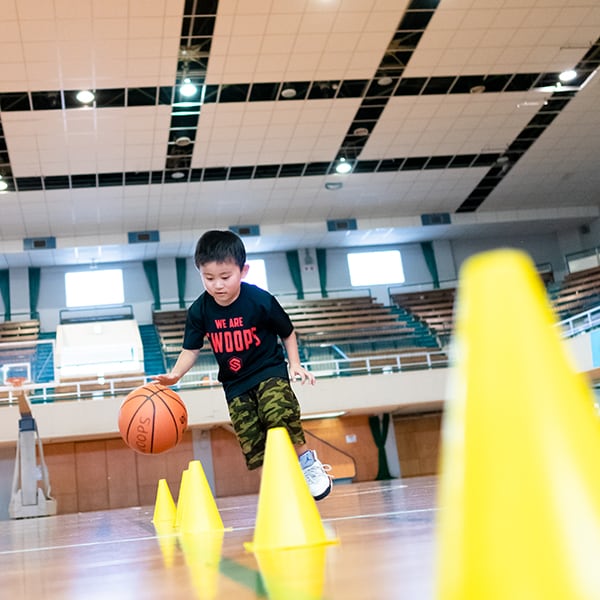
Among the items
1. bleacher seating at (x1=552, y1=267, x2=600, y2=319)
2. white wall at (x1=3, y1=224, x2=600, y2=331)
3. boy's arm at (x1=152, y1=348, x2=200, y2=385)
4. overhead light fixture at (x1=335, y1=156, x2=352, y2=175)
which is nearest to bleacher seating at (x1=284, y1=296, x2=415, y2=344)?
white wall at (x1=3, y1=224, x2=600, y2=331)

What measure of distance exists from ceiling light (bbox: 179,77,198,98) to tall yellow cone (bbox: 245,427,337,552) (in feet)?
34.4

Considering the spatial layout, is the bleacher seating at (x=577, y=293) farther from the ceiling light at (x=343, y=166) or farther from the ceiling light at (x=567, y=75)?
the ceiling light at (x=343, y=166)

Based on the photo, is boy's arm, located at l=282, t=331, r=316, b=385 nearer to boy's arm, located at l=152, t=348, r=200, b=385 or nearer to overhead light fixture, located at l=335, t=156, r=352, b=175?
boy's arm, located at l=152, t=348, r=200, b=385

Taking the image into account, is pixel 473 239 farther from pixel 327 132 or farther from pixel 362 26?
pixel 362 26

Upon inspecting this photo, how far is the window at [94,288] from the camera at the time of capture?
18594mm

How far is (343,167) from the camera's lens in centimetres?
1512

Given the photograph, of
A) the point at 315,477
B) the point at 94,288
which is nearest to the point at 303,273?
the point at 94,288

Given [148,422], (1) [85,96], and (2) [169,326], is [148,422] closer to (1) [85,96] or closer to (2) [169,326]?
(1) [85,96]

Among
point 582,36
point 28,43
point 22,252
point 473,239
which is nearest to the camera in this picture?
point 28,43

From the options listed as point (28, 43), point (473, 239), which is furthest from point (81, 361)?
point (473, 239)

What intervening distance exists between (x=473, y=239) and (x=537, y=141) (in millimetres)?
5820

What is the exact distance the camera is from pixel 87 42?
9.98 m

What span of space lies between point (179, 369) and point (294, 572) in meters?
2.23

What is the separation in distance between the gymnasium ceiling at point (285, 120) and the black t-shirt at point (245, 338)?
7.38 metres
